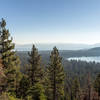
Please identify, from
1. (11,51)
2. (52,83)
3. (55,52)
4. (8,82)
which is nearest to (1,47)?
(11,51)

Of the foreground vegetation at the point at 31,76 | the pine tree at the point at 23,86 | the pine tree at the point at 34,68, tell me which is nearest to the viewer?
the foreground vegetation at the point at 31,76

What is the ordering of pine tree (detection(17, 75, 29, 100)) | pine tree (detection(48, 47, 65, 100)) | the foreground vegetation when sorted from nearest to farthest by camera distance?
1. the foreground vegetation
2. pine tree (detection(48, 47, 65, 100))
3. pine tree (detection(17, 75, 29, 100))

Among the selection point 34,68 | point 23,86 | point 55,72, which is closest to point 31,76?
point 34,68

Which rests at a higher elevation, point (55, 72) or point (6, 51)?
point (6, 51)

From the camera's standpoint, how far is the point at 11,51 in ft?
52.3

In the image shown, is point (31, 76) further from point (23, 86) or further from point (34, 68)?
point (23, 86)

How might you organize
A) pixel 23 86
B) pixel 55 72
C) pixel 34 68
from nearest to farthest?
pixel 55 72
pixel 34 68
pixel 23 86

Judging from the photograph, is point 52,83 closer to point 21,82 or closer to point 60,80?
point 60,80

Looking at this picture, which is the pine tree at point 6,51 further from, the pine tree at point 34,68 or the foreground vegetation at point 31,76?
the pine tree at point 34,68

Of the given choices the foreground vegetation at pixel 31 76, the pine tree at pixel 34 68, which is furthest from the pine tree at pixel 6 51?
the pine tree at pixel 34 68

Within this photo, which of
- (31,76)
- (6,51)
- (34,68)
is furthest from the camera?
(31,76)

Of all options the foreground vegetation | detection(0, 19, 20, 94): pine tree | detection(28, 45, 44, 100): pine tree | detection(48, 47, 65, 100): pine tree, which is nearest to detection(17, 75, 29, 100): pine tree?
the foreground vegetation

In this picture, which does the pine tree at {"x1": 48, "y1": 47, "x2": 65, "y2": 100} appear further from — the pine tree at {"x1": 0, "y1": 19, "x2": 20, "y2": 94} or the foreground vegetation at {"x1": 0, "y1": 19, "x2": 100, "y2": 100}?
the pine tree at {"x1": 0, "y1": 19, "x2": 20, "y2": 94}

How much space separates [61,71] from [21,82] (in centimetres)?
880
